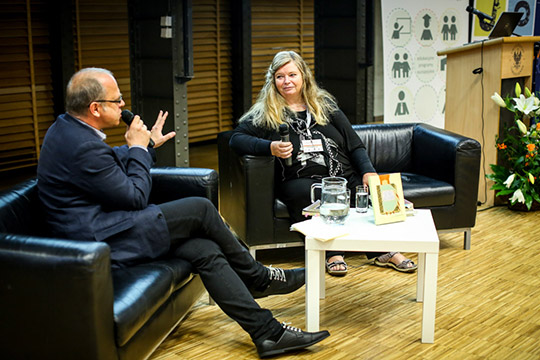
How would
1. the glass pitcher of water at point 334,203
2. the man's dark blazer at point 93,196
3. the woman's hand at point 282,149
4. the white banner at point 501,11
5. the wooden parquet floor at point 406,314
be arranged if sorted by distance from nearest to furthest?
1. the man's dark blazer at point 93,196
2. the wooden parquet floor at point 406,314
3. the glass pitcher of water at point 334,203
4. the woman's hand at point 282,149
5. the white banner at point 501,11

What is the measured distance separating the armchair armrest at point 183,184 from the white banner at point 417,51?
302 centimetres

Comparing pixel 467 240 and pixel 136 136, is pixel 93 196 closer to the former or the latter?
pixel 136 136

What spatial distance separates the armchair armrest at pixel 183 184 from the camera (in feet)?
11.1

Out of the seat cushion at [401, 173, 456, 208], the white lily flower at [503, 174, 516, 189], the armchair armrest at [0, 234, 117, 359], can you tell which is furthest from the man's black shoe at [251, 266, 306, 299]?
the white lily flower at [503, 174, 516, 189]

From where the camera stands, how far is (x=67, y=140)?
2.63m

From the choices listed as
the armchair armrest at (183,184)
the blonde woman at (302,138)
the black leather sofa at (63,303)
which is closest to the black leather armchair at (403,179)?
the blonde woman at (302,138)

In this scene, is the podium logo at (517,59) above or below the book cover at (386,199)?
above

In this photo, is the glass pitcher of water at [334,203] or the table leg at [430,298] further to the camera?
the glass pitcher of water at [334,203]

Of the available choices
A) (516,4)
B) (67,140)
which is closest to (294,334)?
(67,140)

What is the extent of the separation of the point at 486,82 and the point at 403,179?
1.33 metres

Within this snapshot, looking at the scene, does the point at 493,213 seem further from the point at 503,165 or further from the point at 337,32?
the point at 337,32

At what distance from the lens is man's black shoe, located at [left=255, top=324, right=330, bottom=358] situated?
280cm

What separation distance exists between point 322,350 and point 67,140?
1.39 metres

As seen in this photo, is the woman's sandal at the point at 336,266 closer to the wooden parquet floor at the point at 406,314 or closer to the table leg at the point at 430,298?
the wooden parquet floor at the point at 406,314
